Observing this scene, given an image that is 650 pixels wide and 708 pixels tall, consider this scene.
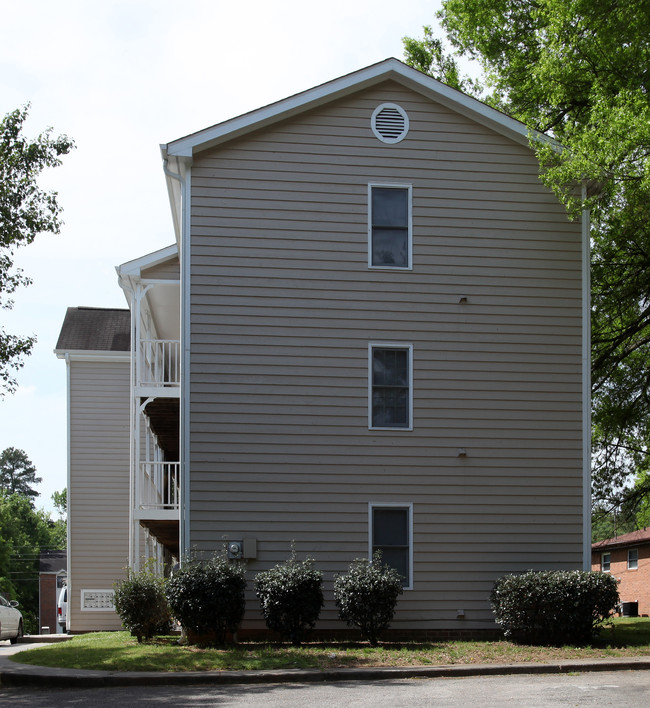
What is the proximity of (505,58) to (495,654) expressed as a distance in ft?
52.7

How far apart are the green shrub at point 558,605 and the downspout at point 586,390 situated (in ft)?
5.12

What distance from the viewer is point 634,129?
53.4 ft

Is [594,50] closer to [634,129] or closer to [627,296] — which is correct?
[634,129]

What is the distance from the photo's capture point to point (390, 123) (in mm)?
18250

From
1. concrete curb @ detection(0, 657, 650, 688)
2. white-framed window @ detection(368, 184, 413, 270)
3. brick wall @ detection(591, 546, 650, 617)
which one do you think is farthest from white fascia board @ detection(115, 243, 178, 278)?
brick wall @ detection(591, 546, 650, 617)

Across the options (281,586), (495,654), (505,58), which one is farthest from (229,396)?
(505,58)

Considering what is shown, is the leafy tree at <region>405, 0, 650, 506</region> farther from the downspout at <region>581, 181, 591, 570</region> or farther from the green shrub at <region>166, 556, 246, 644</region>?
the green shrub at <region>166, 556, 246, 644</region>

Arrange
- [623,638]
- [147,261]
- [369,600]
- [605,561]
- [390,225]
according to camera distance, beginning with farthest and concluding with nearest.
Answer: [605,561], [147,261], [390,225], [623,638], [369,600]

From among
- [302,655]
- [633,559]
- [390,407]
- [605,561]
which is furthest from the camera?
[605,561]

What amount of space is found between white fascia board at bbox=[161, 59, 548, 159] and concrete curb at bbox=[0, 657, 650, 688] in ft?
30.2

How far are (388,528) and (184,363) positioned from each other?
4694 mm

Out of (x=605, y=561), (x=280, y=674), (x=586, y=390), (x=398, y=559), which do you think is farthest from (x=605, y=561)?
(x=280, y=674)

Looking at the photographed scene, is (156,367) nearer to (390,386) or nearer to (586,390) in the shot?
(390,386)

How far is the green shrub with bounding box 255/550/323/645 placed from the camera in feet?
50.9
